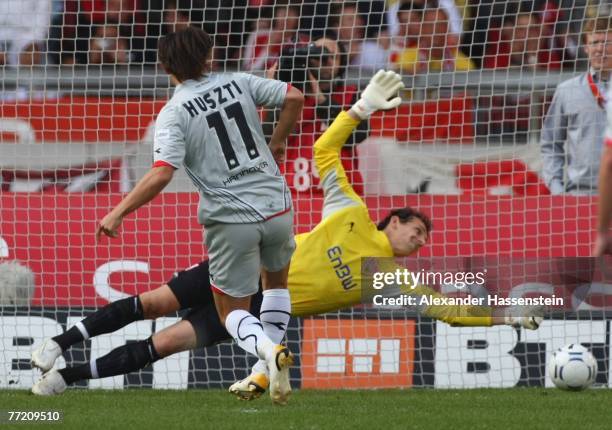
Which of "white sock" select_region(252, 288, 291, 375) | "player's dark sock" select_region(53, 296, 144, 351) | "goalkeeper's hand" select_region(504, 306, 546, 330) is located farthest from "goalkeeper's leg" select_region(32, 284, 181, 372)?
"goalkeeper's hand" select_region(504, 306, 546, 330)

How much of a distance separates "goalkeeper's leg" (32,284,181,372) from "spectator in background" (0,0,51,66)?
3.34 metres

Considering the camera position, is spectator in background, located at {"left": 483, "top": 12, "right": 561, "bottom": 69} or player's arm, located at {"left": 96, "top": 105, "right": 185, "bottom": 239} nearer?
player's arm, located at {"left": 96, "top": 105, "right": 185, "bottom": 239}

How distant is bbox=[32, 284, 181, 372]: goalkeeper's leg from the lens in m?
7.35

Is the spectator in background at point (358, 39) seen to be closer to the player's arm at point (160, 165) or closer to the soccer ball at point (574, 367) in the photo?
the soccer ball at point (574, 367)

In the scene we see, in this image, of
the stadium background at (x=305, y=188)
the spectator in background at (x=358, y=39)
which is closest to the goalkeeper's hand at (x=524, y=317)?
the stadium background at (x=305, y=188)

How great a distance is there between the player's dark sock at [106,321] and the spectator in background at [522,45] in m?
3.95

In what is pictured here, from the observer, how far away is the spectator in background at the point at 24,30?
402 inches

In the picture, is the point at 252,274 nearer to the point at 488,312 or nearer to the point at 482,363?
the point at 488,312

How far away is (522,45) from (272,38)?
199 centimetres

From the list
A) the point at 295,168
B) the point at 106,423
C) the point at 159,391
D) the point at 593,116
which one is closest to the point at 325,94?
the point at 295,168

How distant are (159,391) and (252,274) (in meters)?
2.08

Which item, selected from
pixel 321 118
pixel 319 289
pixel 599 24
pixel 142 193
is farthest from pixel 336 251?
pixel 599 24

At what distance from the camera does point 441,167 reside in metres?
9.87

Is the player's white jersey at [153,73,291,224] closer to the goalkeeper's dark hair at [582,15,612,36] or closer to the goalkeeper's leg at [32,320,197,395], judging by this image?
the goalkeeper's leg at [32,320,197,395]
